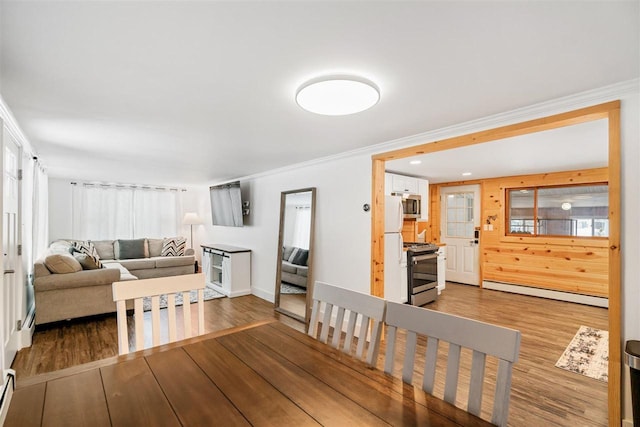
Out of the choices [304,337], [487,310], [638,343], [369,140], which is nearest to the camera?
[304,337]

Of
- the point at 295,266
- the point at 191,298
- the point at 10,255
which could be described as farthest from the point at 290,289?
the point at 10,255

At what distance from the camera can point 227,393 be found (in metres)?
1.10

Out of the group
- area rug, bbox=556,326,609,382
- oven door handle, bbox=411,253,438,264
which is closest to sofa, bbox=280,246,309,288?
oven door handle, bbox=411,253,438,264

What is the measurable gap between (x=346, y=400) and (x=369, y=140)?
8.30ft

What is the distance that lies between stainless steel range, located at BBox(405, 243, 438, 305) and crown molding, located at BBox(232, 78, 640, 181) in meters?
2.03

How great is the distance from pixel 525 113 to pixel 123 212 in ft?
25.8

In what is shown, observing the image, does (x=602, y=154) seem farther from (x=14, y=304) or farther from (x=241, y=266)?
(x=14, y=304)

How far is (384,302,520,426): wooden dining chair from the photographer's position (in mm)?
1047

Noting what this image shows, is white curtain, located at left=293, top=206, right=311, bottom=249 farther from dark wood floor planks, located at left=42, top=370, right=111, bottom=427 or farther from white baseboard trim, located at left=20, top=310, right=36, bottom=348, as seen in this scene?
dark wood floor planks, located at left=42, top=370, right=111, bottom=427

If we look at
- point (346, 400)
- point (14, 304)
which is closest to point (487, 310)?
point (346, 400)

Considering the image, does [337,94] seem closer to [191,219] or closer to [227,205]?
[227,205]

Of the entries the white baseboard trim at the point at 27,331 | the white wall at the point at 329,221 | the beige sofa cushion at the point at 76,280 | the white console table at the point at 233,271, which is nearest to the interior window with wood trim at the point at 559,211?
the white wall at the point at 329,221

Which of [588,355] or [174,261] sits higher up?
[174,261]

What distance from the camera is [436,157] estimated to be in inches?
165
